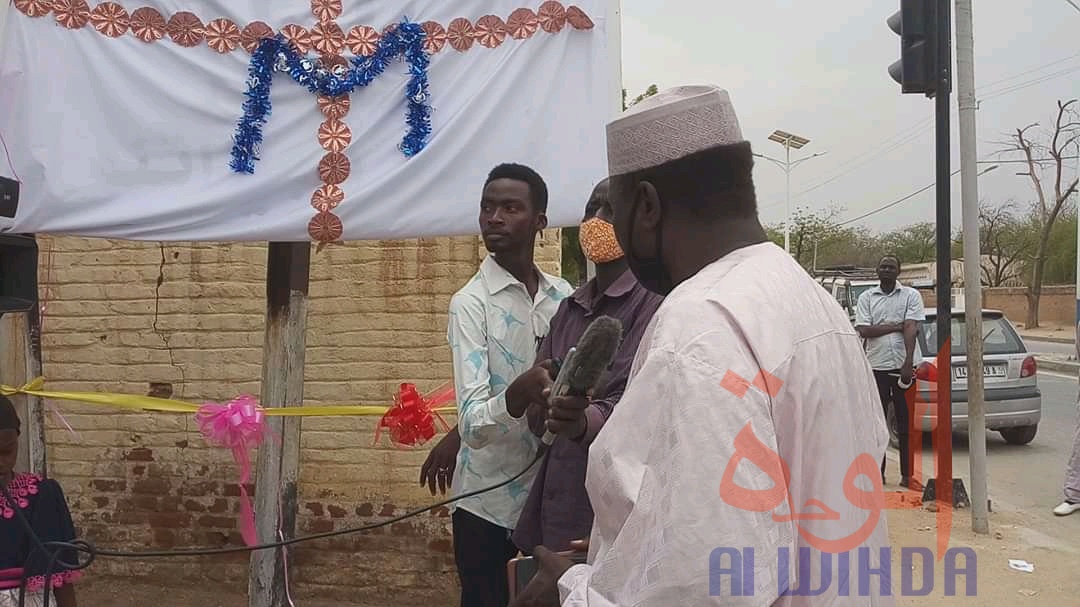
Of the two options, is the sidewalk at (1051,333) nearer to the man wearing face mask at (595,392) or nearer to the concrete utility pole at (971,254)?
the concrete utility pole at (971,254)

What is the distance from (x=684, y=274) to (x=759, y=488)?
0.41 metres

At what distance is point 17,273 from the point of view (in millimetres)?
2805

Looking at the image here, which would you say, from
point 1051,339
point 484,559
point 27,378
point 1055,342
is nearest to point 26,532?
point 27,378

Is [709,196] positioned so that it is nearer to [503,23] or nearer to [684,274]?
[684,274]

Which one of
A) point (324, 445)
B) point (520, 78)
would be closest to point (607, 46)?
point (520, 78)

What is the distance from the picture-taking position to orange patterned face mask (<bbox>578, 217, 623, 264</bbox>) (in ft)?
7.88

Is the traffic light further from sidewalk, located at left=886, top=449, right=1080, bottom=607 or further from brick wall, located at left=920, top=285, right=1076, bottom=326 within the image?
brick wall, located at left=920, top=285, right=1076, bottom=326

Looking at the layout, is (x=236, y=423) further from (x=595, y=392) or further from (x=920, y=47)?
(x=920, y=47)

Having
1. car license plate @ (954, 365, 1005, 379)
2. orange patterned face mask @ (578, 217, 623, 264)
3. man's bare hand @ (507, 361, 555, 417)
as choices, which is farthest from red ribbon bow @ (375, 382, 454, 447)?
car license plate @ (954, 365, 1005, 379)

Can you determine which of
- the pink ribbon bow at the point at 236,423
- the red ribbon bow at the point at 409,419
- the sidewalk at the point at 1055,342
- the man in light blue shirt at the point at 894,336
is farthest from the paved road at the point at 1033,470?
the pink ribbon bow at the point at 236,423

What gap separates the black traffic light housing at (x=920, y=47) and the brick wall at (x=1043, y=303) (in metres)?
→ 32.0

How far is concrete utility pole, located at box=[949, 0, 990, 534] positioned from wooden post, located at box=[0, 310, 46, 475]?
17.6ft

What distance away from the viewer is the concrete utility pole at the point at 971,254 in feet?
20.0

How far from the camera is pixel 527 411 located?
246 cm
